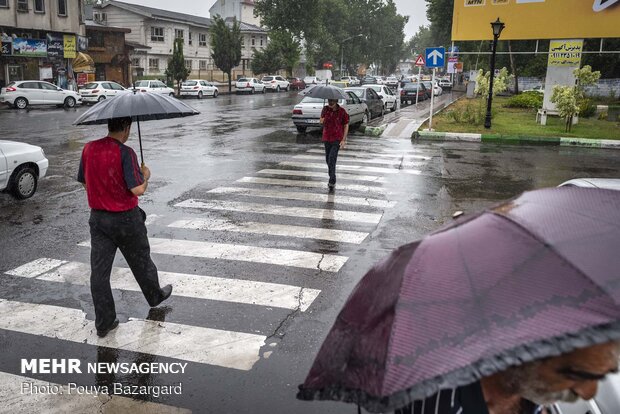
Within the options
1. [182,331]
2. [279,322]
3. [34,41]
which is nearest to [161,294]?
[182,331]

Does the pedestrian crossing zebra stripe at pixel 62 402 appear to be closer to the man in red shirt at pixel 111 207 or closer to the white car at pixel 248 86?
the man in red shirt at pixel 111 207

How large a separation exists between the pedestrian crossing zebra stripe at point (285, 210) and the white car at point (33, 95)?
2555 centimetres

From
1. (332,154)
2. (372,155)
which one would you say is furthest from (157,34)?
(332,154)

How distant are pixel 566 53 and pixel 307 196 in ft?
55.1

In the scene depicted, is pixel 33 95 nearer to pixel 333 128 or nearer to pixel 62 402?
pixel 333 128

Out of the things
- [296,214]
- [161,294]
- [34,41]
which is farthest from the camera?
[34,41]

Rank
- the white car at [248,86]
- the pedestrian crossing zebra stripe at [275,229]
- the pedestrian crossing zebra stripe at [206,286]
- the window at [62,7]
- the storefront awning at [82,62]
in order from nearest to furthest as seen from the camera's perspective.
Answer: the pedestrian crossing zebra stripe at [206,286] → the pedestrian crossing zebra stripe at [275,229] → the window at [62,7] → the storefront awning at [82,62] → the white car at [248,86]

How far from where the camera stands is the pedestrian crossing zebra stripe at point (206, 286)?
5469 mm

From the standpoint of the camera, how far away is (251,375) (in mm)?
4125

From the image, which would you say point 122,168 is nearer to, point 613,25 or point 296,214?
point 296,214

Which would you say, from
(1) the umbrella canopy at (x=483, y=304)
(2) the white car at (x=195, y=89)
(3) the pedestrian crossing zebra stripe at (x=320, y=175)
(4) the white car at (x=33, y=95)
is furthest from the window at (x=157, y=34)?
(1) the umbrella canopy at (x=483, y=304)

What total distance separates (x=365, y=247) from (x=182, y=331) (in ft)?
9.80

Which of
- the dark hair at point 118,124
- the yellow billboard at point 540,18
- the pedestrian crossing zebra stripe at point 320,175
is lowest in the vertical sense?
the pedestrian crossing zebra stripe at point 320,175

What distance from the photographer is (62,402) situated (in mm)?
3795
